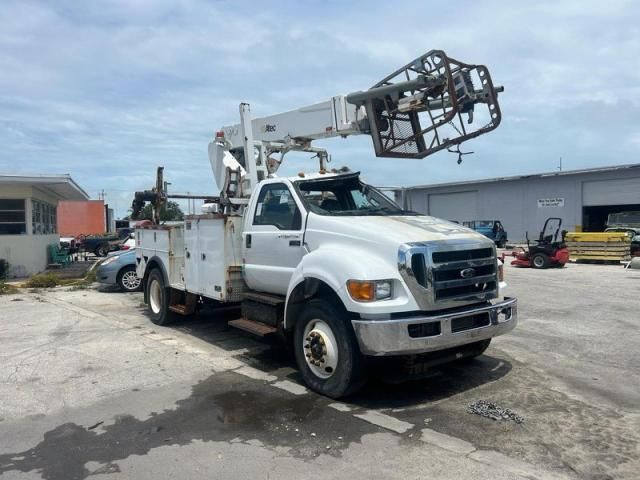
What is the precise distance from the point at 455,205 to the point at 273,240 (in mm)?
40046

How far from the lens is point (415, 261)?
5285 mm

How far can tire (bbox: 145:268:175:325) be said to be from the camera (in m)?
9.53

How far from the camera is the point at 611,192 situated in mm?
35281

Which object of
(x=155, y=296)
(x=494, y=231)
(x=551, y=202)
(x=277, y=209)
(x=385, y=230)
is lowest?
(x=155, y=296)

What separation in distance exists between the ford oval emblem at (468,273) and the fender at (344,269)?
700 millimetres

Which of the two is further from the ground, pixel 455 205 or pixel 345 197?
pixel 455 205

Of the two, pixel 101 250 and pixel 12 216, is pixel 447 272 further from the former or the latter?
Result: pixel 101 250

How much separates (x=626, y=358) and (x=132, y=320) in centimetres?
810

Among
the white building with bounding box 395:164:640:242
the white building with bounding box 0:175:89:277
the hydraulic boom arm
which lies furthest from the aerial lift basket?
the white building with bounding box 395:164:640:242

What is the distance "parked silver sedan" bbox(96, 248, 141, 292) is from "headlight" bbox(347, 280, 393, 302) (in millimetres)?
10301

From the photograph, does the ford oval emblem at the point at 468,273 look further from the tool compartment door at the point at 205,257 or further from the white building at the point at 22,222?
the white building at the point at 22,222

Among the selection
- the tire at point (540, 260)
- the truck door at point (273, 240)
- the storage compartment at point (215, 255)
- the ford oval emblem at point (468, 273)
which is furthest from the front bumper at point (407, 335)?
the tire at point (540, 260)

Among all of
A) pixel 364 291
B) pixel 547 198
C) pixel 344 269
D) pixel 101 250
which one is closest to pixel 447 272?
pixel 364 291

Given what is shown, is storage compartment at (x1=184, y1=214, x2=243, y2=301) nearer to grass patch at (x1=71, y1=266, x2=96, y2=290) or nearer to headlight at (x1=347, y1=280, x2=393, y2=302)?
headlight at (x1=347, y1=280, x2=393, y2=302)
